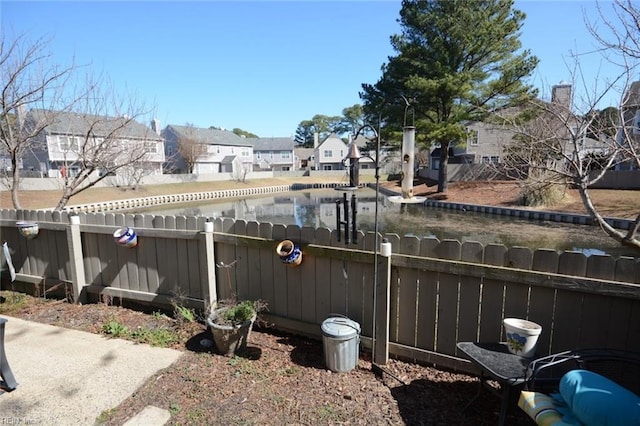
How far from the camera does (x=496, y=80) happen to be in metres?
17.4

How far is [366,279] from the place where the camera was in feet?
9.66

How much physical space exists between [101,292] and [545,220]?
54.9ft

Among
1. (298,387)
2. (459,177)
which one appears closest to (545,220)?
(459,177)

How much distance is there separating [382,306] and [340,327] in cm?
40

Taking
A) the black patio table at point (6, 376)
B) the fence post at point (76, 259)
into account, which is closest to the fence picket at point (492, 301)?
the black patio table at point (6, 376)

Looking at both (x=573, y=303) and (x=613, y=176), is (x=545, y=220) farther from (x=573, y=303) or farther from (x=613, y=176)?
(x=573, y=303)

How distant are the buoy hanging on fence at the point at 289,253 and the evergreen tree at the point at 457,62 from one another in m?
14.9

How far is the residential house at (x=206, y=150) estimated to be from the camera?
117 feet

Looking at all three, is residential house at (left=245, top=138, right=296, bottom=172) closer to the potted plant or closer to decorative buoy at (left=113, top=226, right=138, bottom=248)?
decorative buoy at (left=113, top=226, right=138, bottom=248)

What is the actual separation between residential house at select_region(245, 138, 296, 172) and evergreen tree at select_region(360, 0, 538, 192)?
36.1 m

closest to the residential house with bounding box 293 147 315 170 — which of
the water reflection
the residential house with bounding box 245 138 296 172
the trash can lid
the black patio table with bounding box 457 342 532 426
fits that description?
the residential house with bounding box 245 138 296 172

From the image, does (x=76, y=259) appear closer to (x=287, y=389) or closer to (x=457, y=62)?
(x=287, y=389)

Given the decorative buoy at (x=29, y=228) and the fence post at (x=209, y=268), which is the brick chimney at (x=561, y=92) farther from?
the decorative buoy at (x=29, y=228)

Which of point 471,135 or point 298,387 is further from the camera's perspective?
point 471,135
